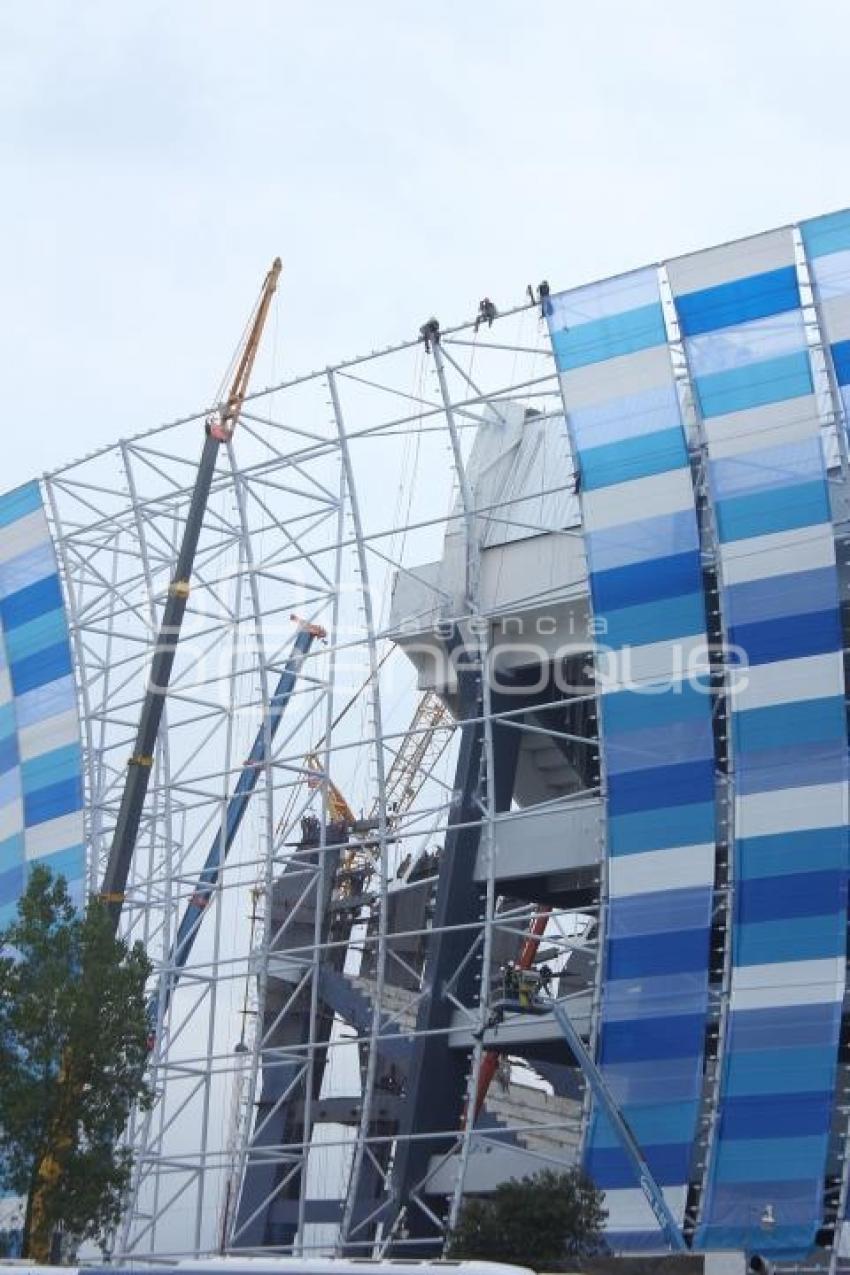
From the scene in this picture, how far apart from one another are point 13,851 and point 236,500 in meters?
12.6

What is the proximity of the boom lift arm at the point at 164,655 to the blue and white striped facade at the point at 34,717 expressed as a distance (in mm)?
5548

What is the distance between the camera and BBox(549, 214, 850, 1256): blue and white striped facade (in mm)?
36375

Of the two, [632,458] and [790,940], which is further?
[632,458]

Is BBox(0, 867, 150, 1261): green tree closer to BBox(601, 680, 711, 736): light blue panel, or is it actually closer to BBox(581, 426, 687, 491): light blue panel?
BBox(601, 680, 711, 736): light blue panel

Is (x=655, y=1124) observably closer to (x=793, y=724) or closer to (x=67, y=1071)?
(x=793, y=724)

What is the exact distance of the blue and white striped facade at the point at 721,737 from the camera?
119 feet

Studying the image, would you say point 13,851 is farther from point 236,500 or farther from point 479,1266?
point 479,1266

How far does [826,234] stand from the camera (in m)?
40.4

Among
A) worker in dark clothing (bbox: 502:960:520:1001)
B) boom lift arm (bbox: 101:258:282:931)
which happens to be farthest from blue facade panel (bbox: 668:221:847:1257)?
boom lift arm (bbox: 101:258:282:931)

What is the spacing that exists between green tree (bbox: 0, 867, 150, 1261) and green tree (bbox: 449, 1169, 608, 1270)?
6797 mm

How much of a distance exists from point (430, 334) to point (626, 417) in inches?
277

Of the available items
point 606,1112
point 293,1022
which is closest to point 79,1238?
point 606,1112

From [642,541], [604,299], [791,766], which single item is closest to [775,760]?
[791,766]

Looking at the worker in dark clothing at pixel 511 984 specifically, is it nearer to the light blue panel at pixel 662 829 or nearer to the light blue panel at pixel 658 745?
the light blue panel at pixel 662 829
